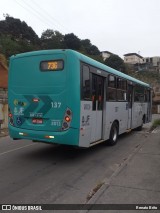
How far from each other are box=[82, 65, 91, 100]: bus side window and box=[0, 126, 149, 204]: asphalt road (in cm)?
195

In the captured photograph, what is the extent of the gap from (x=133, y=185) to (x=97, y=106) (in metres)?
3.79

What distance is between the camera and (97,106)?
9.48 m

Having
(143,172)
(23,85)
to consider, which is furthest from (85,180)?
(23,85)

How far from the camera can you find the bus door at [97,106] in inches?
357

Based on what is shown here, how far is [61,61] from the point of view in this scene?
8.05m

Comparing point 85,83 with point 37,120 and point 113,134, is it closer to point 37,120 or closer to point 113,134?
point 37,120

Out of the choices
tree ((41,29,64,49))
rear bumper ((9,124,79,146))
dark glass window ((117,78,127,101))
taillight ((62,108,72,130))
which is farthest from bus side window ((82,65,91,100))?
tree ((41,29,64,49))

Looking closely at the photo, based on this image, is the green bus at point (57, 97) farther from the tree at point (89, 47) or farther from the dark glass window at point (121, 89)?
the tree at point (89, 47)

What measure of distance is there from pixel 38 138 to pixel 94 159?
1958 mm

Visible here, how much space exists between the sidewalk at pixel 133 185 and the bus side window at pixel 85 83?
2199 millimetres

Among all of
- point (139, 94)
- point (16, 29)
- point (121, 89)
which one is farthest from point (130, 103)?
point (16, 29)

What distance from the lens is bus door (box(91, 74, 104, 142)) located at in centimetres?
908

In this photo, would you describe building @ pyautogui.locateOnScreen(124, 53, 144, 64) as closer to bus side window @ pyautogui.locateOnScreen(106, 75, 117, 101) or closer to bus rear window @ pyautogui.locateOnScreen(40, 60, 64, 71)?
bus side window @ pyautogui.locateOnScreen(106, 75, 117, 101)

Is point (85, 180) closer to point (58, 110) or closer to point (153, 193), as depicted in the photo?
point (153, 193)
